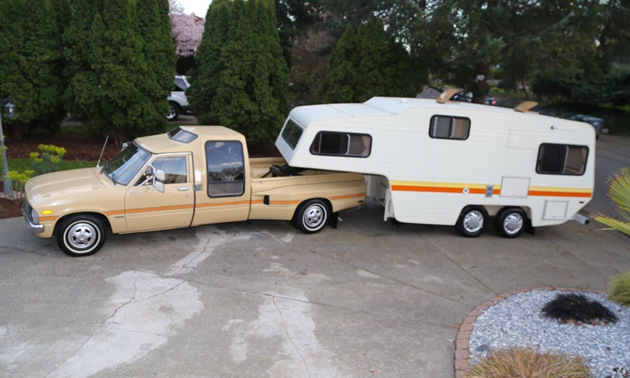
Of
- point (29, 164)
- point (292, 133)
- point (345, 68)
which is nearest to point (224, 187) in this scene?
point (292, 133)

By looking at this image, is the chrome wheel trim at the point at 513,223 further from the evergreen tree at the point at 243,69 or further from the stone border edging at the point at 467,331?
the evergreen tree at the point at 243,69

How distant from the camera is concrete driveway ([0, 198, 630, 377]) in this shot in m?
5.76

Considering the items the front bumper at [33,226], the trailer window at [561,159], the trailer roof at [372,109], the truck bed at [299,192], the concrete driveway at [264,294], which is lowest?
the concrete driveway at [264,294]

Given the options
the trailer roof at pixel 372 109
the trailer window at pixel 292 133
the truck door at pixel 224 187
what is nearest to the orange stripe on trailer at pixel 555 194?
the trailer roof at pixel 372 109

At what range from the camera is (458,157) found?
385 inches

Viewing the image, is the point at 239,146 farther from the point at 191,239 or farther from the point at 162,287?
the point at 162,287

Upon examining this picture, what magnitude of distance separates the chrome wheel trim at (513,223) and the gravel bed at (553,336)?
3211mm

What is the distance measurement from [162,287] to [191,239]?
78.0 inches

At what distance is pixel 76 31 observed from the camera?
13367mm

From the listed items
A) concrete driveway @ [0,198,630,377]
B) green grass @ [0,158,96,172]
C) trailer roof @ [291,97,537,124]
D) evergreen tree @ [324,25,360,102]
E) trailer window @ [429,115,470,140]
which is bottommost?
concrete driveway @ [0,198,630,377]

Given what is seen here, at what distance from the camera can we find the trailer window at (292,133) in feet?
32.3

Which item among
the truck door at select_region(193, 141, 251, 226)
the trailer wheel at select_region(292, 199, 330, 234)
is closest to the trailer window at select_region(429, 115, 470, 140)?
the trailer wheel at select_region(292, 199, 330, 234)

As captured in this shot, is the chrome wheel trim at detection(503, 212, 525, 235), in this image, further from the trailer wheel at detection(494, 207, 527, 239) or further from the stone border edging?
the stone border edging

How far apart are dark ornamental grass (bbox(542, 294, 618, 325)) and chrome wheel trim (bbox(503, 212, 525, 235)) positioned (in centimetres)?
349
